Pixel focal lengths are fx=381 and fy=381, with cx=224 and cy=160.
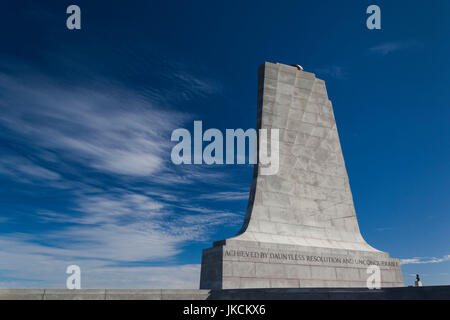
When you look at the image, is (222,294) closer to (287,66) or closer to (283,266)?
(283,266)

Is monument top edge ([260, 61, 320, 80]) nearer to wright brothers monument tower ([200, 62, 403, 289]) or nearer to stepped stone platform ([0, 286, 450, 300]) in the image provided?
wright brothers monument tower ([200, 62, 403, 289])

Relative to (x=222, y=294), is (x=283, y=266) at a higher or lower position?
higher

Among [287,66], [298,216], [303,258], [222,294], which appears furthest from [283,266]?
[287,66]

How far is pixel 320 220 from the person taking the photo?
1880 centimetres

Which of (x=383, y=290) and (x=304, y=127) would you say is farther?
(x=304, y=127)

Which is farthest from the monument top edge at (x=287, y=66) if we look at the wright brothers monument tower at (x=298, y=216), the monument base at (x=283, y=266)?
the monument base at (x=283, y=266)

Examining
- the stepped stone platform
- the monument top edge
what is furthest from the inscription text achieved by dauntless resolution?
the monument top edge

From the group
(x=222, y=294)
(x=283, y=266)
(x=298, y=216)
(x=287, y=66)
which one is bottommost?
(x=222, y=294)

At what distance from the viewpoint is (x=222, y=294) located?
1220 centimetres

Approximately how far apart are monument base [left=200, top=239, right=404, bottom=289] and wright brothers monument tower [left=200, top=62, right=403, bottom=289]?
37 mm

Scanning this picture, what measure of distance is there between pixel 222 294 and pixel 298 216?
277 inches
